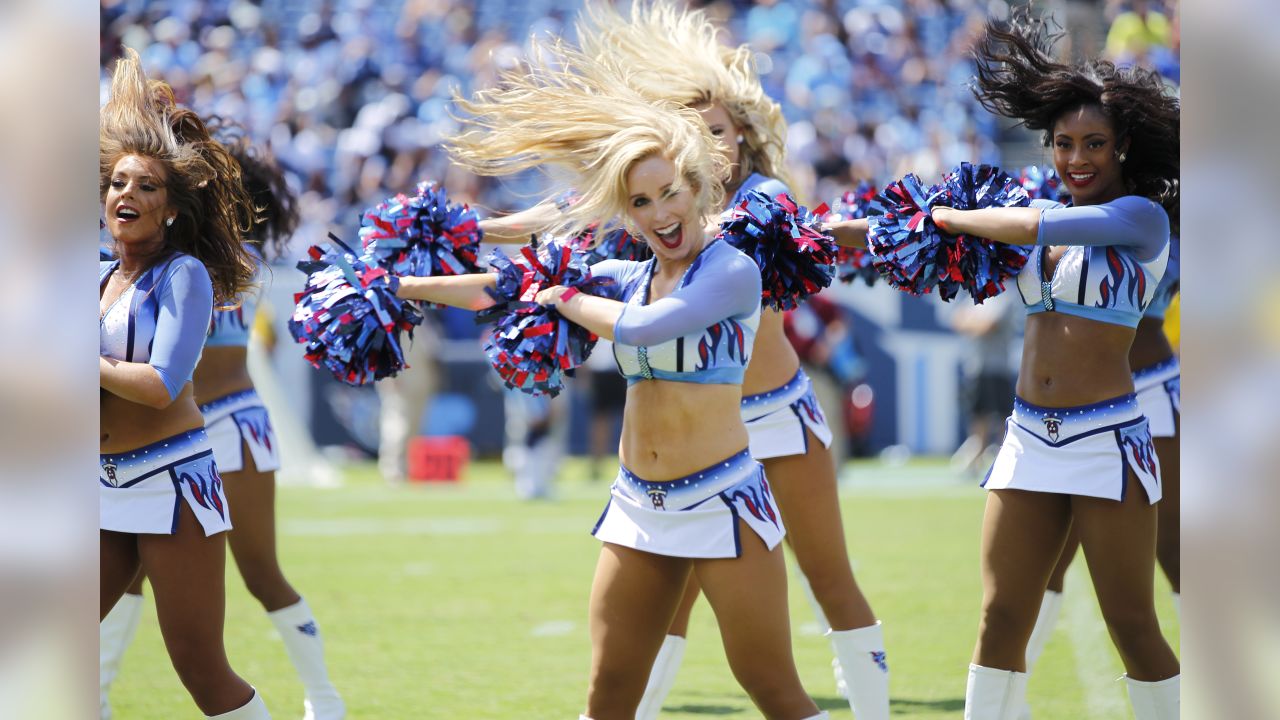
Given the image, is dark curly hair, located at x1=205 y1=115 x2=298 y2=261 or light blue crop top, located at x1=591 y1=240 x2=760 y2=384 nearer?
light blue crop top, located at x1=591 y1=240 x2=760 y2=384

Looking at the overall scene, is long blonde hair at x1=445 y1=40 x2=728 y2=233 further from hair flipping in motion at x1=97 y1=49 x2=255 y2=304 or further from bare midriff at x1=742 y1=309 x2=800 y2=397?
bare midriff at x1=742 y1=309 x2=800 y2=397

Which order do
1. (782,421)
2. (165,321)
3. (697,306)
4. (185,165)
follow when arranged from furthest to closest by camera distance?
(782,421), (185,165), (165,321), (697,306)

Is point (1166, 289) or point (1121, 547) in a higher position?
point (1166, 289)

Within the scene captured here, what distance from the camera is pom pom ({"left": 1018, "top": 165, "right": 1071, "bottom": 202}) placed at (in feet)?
13.2

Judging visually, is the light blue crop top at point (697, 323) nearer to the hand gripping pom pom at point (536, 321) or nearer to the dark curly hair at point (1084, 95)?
the hand gripping pom pom at point (536, 321)

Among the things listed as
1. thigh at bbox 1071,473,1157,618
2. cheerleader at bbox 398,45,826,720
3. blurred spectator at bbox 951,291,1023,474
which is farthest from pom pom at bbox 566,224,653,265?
blurred spectator at bbox 951,291,1023,474

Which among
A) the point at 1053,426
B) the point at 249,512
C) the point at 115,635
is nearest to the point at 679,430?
the point at 1053,426

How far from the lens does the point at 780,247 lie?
3.46m

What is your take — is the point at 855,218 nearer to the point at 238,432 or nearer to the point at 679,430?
the point at 679,430

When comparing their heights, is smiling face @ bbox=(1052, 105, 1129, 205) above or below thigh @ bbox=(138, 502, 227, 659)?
above

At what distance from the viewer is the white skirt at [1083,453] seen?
346 centimetres

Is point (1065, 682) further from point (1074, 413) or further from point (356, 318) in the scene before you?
point (356, 318)

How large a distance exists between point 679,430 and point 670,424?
3 centimetres

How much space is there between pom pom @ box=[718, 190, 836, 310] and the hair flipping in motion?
130 cm
